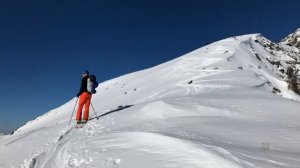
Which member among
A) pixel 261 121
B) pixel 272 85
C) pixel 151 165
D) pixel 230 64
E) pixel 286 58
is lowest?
pixel 151 165

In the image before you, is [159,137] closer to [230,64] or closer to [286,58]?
[230,64]

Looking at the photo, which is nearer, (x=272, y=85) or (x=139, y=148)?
(x=139, y=148)

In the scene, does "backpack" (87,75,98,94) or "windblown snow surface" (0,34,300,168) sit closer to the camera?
"windblown snow surface" (0,34,300,168)

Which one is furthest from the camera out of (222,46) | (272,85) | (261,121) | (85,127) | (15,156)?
(222,46)

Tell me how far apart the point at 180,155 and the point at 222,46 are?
3394 centimetres

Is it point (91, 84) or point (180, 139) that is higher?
point (91, 84)

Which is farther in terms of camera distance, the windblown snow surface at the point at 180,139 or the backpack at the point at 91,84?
the backpack at the point at 91,84

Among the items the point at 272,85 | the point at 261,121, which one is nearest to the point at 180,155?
the point at 261,121

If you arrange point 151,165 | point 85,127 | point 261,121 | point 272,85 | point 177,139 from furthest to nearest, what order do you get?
point 272,85 < point 85,127 < point 261,121 < point 177,139 < point 151,165

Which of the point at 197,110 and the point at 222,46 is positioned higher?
the point at 222,46

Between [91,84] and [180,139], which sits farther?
[91,84]

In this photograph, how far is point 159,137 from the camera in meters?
8.87

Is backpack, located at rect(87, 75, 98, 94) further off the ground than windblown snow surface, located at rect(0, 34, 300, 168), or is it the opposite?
backpack, located at rect(87, 75, 98, 94)

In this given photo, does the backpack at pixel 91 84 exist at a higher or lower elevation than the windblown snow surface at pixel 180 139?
higher
